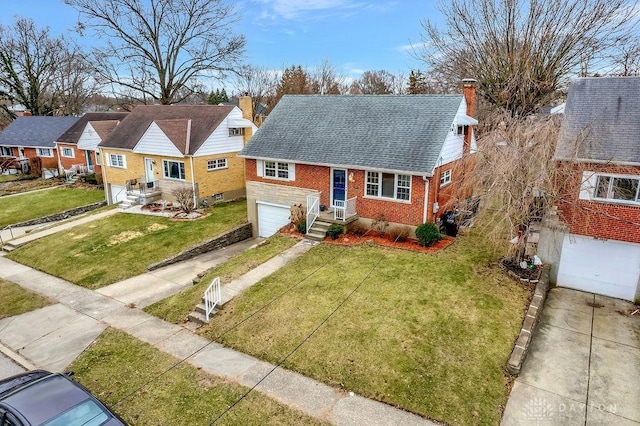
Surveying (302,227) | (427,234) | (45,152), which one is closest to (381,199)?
(427,234)

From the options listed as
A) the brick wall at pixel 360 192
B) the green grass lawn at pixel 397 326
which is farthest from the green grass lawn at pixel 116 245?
the green grass lawn at pixel 397 326

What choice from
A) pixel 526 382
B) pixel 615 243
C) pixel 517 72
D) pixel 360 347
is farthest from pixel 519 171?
pixel 517 72

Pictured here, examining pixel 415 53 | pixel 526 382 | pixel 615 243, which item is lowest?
pixel 526 382

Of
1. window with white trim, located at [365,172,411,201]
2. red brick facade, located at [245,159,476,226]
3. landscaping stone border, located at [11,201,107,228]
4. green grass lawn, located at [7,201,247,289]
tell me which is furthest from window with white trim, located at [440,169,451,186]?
landscaping stone border, located at [11,201,107,228]

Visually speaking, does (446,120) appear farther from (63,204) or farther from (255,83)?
(255,83)

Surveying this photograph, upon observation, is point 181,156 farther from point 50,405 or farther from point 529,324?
point 529,324
